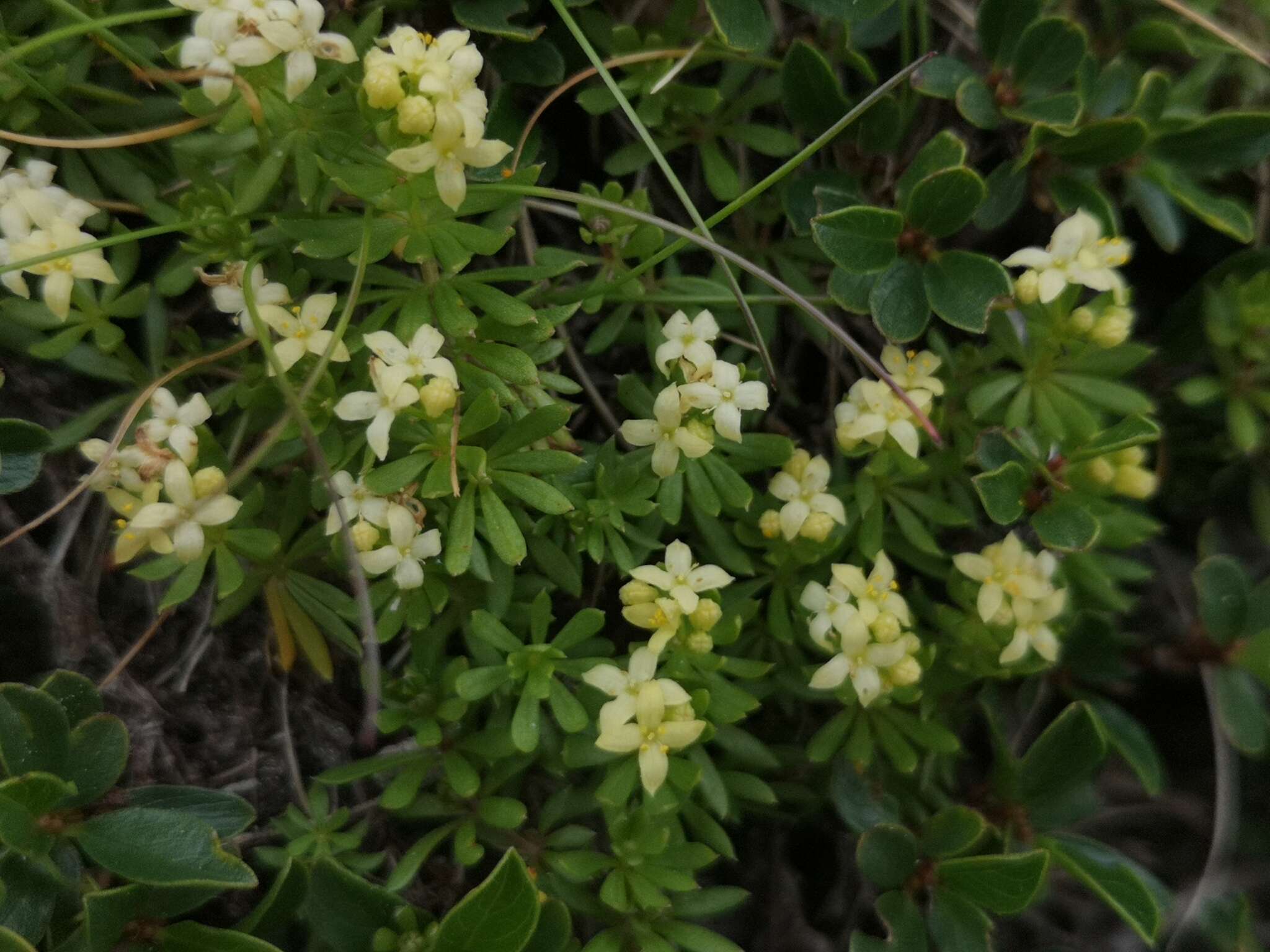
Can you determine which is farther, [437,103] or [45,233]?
[45,233]

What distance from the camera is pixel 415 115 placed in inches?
59.6

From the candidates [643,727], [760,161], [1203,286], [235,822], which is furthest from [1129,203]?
[235,822]

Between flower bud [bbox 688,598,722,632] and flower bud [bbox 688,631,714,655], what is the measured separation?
0.01 m

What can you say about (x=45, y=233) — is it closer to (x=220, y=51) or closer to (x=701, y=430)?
(x=220, y=51)

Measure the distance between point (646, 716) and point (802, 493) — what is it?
0.58m

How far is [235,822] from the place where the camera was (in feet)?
5.72

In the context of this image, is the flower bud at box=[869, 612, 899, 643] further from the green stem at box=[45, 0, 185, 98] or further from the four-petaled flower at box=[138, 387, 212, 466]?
the green stem at box=[45, 0, 185, 98]

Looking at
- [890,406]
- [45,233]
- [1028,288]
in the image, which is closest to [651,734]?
[890,406]

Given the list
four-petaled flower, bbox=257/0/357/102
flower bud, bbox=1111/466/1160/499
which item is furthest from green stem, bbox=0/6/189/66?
flower bud, bbox=1111/466/1160/499

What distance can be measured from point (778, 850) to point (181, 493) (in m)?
1.53

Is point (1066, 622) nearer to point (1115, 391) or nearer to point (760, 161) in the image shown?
point (1115, 391)

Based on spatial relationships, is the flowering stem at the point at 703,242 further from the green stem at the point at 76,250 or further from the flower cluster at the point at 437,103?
the green stem at the point at 76,250

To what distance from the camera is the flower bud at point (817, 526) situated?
194 cm

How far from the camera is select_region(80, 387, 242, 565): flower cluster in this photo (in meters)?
1.70
